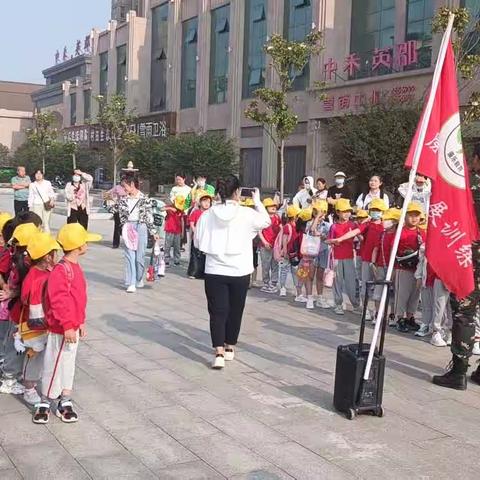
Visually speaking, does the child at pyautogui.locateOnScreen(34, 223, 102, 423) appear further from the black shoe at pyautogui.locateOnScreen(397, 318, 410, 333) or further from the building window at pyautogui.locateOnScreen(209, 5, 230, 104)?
the building window at pyautogui.locateOnScreen(209, 5, 230, 104)

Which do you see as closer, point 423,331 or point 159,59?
point 423,331

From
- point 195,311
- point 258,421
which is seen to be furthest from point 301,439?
point 195,311

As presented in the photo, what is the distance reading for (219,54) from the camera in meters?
35.6

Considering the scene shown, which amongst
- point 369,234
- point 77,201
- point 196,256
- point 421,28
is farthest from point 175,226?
point 421,28

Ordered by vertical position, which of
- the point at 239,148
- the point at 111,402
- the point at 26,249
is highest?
the point at 239,148

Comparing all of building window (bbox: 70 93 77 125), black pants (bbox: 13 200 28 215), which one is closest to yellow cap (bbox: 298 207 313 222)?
black pants (bbox: 13 200 28 215)

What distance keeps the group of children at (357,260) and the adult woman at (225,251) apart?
1.74 meters

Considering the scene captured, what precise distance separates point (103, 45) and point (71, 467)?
5238 centimetres

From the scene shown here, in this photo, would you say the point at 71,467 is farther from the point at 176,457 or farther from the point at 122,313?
the point at 122,313

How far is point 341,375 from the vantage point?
4.89m

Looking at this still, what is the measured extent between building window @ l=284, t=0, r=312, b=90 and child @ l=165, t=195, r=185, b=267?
1648 centimetres

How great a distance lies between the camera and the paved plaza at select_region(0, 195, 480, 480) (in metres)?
3.93

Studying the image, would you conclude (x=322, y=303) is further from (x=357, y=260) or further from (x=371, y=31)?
(x=371, y=31)

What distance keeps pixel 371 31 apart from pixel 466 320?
21.8 m
